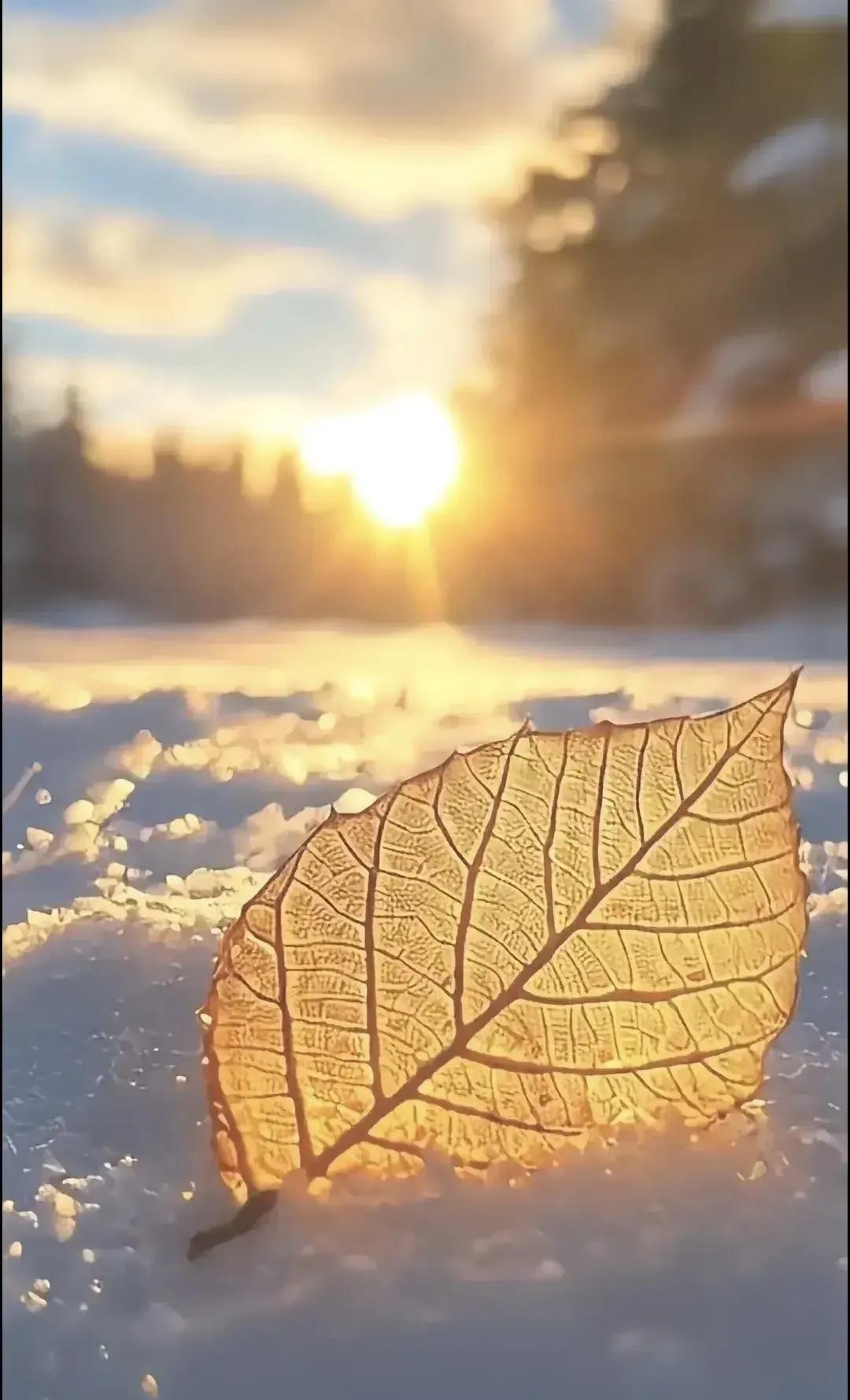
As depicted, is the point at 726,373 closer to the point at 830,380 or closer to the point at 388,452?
the point at 830,380

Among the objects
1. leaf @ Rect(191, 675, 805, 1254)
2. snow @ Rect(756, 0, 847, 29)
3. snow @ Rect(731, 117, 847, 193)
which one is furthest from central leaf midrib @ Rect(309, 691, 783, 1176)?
snow @ Rect(731, 117, 847, 193)

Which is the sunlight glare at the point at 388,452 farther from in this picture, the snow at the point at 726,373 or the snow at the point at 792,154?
the snow at the point at 726,373

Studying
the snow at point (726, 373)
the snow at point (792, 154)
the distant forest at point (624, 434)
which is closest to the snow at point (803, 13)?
the distant forest at point (624, 434)

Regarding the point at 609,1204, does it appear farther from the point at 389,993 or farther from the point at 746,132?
the point at 746,132

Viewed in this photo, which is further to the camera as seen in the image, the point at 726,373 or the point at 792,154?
the point at 726,373

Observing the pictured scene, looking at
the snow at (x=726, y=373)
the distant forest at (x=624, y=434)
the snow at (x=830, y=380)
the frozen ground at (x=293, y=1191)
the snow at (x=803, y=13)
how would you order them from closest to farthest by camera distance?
the frozen ground at (x=293, y=1191), the distant forest at (x=624, y=434), the snow at (x=803, y=13), the snow at (x=830, y=380), the snow at (x=726, y=373)

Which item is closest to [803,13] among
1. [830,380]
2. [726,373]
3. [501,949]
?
[830,380]
